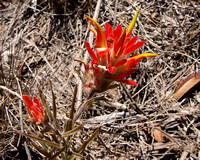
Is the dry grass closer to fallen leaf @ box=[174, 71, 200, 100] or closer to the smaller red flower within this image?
fallen leaf @ box=[174, 71, 200, 100]

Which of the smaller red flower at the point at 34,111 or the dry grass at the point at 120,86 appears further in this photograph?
the dry grass at the point at 120,86

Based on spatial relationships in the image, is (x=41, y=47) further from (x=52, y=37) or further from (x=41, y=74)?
(x=41, y=74)

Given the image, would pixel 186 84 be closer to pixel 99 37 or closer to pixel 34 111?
pixel 99 37

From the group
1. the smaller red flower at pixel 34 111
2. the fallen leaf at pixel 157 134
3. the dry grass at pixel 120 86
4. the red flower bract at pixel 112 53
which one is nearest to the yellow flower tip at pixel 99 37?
the red flower bract at pixel 112 53

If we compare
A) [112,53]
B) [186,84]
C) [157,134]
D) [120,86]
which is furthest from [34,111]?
[186,84]

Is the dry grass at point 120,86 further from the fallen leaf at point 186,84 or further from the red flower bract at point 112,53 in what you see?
the red flower bract at point 112,53

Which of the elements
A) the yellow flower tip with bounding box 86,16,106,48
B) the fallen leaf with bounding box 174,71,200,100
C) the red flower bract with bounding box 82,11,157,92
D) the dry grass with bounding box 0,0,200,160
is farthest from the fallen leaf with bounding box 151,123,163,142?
the yellow flower tip with bounding box 86,16,106,48

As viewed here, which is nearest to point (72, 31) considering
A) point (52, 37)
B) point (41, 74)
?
point (52, 37)
